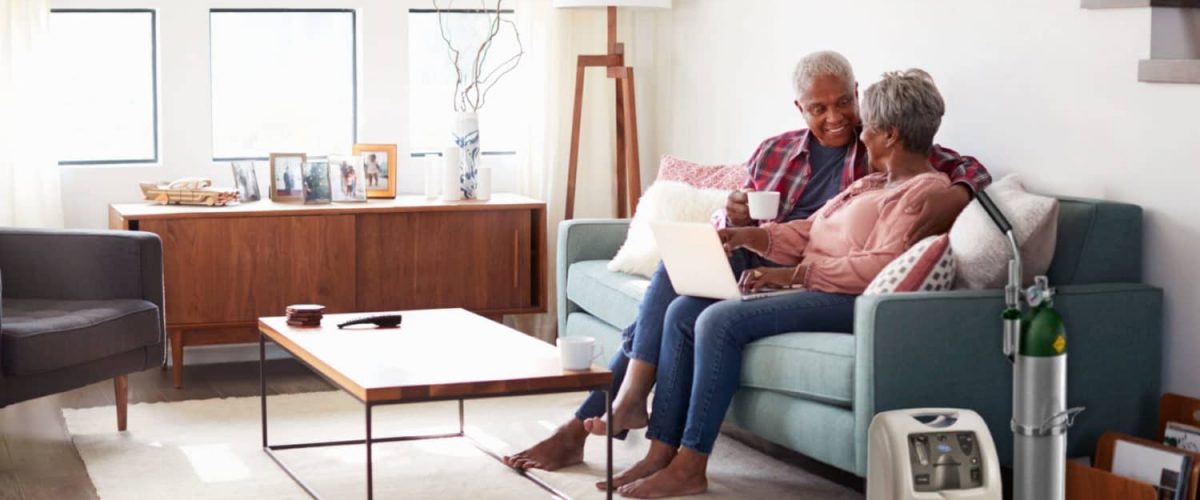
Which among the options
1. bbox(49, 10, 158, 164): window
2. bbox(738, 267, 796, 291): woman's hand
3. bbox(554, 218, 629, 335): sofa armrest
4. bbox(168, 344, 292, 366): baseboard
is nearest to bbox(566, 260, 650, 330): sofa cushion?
bbox(554, 218, 629, 335): sofa armrest

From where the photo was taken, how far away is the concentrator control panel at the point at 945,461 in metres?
2.98

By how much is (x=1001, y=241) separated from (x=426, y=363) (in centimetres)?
129

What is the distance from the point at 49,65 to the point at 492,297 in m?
1.68

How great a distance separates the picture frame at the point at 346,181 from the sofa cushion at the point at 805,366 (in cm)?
214

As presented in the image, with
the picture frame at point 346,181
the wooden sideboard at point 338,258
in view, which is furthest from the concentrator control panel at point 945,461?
the picture frame at point 346,181

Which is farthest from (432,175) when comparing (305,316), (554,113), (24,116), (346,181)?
(305,316)

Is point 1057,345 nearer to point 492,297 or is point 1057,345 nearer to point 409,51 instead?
point 492,297

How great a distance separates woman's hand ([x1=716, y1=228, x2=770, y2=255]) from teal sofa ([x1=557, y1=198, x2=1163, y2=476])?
377mm

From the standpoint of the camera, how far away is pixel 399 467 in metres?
3.86

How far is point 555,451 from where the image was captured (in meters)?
3.81

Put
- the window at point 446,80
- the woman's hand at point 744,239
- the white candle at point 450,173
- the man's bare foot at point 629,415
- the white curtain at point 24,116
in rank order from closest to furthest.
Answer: the man's bare foot at point 629,415
the woman's hand at point 744,239
the white curtain at point 24,116
the white candle at point 450,173
the window at point 446,80

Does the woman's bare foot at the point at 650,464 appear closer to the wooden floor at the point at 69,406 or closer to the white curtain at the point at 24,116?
the wooden floor at the point at 69,406

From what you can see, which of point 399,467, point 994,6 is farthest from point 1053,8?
point 399,467

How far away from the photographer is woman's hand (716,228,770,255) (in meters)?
3.77
